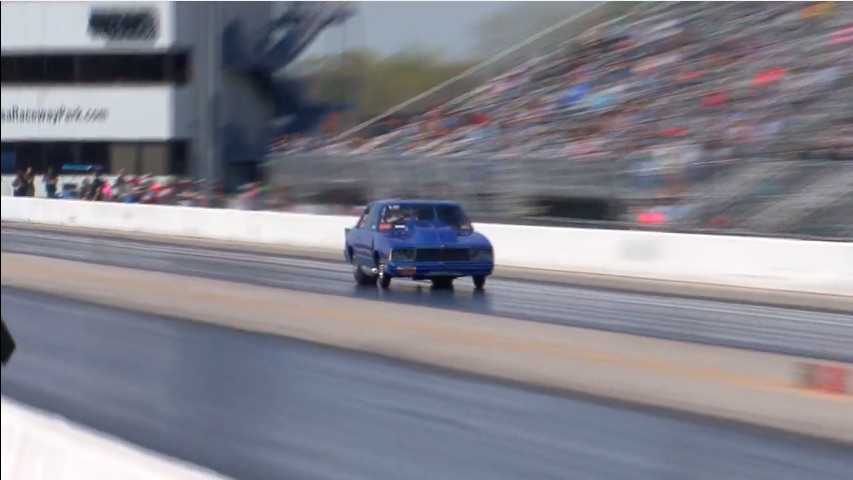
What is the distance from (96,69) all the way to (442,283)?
6.80 ft

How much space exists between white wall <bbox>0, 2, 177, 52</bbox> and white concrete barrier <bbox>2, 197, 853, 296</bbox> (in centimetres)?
76

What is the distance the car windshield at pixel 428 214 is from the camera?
472 centimetres

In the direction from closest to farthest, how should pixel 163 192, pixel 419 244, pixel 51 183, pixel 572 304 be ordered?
pixel 419 244 < pixel 163 192 < pixel 51 183 < pixel 572 304

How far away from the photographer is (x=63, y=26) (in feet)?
18.9

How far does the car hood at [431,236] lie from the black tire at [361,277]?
0.33 meters

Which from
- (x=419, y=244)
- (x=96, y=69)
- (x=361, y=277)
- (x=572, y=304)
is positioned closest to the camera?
(x=419, y=244)

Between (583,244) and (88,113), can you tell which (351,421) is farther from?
(583,244)

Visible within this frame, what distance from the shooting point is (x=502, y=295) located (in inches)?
224

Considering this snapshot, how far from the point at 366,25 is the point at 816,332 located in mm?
3070

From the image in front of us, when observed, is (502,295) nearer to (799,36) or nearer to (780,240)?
(780,240)

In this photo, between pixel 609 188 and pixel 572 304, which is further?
pixel 572 304

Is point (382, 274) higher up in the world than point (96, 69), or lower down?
lower down

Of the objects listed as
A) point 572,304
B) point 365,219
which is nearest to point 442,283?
point 365,219

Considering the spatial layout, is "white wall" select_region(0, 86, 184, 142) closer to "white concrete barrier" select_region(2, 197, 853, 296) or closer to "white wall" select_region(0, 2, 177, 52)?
"white wall" select_region(0, 2, 177, 52)
